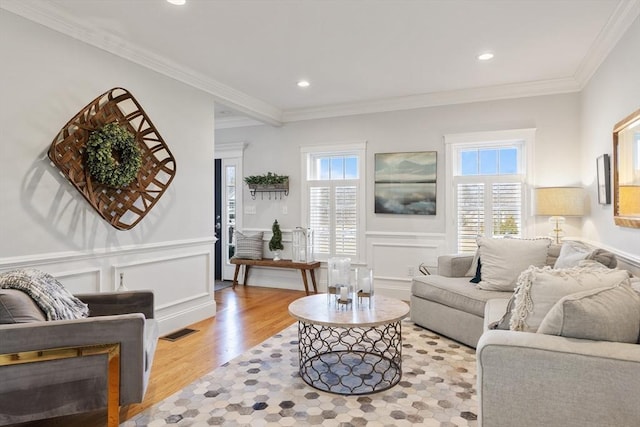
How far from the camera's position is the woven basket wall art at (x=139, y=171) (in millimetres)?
2863

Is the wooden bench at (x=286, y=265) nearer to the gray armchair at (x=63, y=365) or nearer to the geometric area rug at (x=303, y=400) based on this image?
the geometric area rug at (x=303, y=400)

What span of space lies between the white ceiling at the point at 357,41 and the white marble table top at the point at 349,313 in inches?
82.3

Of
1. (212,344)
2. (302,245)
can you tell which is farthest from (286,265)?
(212,344)

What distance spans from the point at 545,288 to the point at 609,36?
2.44 meters

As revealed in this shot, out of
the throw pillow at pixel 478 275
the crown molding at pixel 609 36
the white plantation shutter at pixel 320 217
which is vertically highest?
the crown molding at pixel 609 36

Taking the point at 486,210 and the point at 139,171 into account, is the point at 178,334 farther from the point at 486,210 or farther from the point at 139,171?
the point at 486,210

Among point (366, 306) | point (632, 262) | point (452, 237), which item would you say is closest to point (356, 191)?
point (452, 237)

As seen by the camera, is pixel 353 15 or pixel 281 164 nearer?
pixel 353 15

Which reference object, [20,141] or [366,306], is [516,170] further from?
[20,141]

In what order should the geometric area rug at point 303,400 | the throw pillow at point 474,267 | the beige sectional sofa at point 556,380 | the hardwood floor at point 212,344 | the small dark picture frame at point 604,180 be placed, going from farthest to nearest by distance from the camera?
the throw pillow at point 474,267, the small dark picture frame at point 604,180, the hardwood floor at point 212,344, the geometric area rug at point 303,400, the beige sectional sofa at point 556,380

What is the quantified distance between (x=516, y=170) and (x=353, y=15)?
9.29 feet

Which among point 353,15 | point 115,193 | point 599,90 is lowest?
point 115,193

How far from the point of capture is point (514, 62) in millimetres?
3779

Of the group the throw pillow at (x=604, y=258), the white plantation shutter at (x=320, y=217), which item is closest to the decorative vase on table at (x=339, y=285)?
the throw pillow at (x=604, y=258)
